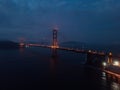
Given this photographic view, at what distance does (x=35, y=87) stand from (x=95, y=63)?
1074 inches

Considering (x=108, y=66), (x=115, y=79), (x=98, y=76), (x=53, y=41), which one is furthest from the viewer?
(x=53, y=41)

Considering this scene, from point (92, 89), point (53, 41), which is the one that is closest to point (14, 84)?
point (92, 89)

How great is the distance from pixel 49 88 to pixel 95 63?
26.3 metres

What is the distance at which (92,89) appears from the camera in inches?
1300

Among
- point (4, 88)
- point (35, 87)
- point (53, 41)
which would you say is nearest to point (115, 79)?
point (35, 87)

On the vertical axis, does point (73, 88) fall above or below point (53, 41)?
below

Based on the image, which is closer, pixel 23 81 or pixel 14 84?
pixel 14 84

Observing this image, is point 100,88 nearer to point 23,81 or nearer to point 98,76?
point 98,76

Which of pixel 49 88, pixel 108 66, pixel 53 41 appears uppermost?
pixel 53 41

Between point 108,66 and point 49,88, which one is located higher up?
point 108,66

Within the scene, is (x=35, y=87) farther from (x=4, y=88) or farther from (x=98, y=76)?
(x=98, y=76)

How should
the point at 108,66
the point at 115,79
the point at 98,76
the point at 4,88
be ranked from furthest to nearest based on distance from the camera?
1. the point at 108,66
2. the point at 98,76
3. the point at 115,79
4. the point at 4,88

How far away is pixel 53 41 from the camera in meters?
96.9

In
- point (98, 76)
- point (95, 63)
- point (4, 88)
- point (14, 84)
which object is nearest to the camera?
point (4, 88)
